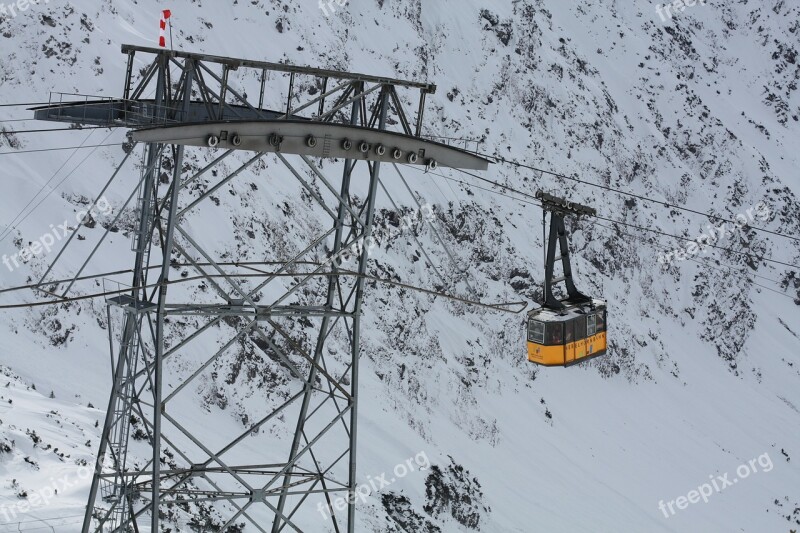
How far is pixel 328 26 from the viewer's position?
58875mm

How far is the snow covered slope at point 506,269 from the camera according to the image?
3553 cm

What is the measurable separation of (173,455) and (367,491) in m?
7.11

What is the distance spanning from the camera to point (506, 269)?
54.5 metres

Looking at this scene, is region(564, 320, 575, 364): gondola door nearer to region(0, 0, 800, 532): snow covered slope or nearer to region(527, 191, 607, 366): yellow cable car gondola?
region(527, 191, 607, 366): yellow cable car gondola

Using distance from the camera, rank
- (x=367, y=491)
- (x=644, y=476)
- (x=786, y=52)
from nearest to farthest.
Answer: (x=367, y=491) → (x=644, y=476) → (x=786, y=52)

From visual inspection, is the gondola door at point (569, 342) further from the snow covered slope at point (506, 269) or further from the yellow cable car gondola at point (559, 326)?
the snow covered slope at point (506, 269)

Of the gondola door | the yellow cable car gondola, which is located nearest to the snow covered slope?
the yellow cable car gondola

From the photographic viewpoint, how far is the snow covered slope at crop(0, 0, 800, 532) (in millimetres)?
35531

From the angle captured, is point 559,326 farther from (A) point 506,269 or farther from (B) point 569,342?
(A) point 506,269

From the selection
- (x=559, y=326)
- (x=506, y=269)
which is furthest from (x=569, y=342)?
(x=506, y=269)

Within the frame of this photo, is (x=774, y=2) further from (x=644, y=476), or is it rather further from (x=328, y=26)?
(x=644, y=476)

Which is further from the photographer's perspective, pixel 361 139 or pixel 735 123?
pixel 735 123

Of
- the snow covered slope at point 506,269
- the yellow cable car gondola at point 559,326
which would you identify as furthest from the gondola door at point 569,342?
the snow covered slope at point 506,269

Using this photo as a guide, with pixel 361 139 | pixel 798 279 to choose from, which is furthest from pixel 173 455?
pixel 798 279
